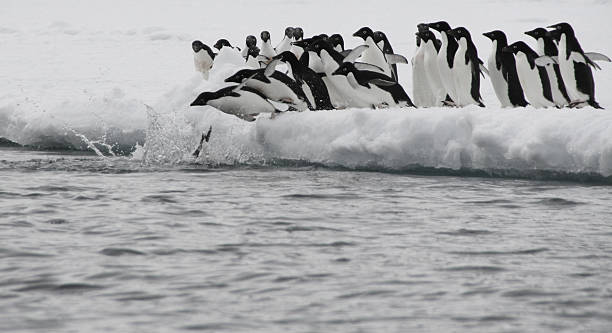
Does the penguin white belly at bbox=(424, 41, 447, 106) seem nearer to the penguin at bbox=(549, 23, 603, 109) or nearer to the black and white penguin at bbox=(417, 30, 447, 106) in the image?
the black and white penguin at bbox=(417, 30, 447, 106)

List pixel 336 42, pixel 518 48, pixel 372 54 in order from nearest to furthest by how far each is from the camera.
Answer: pixel 518 48 → pixel 372 54 → pixel 336 42

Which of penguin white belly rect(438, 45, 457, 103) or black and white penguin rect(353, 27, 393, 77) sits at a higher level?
black and white penguin rect(353, 27, 393, 77)

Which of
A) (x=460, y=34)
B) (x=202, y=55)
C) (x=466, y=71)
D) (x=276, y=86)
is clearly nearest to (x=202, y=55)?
(x=202, y=55)

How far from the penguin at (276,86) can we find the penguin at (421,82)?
149 cm

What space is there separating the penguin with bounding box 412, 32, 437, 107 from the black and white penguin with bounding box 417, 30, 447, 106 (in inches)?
1.7

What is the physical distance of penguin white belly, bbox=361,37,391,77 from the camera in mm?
11145

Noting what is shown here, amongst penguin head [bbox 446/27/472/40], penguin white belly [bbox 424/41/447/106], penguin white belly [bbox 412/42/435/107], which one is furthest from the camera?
penguin white belly [bbox 412/42/435/107]

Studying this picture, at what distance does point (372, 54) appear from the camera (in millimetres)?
11156

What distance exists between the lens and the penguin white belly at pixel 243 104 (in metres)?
9.48

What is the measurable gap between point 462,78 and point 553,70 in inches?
35.8

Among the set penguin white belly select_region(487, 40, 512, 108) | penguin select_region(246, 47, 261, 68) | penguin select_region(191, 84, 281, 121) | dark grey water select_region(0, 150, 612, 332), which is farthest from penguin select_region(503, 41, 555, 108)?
penguin select_region(246, 47, 261, 68)

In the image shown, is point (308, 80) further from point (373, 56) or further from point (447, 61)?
point (373, 56)

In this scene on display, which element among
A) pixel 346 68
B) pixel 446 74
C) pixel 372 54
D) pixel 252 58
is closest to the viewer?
pixel 346 68

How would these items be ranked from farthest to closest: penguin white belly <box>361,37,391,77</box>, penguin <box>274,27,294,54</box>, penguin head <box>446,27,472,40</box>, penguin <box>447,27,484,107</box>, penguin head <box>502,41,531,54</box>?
penguin <box>274,27,294,54</box>, penguin white belly <box>361,37,391,77</box>, penguin head <box>446,27,472,40</box>, penguin <box>447,27,484,107</box>, penguin head <box>502,41,531,54</box>
